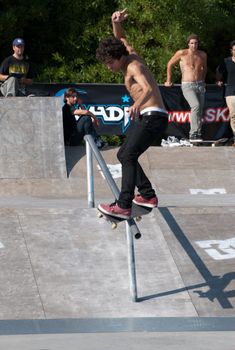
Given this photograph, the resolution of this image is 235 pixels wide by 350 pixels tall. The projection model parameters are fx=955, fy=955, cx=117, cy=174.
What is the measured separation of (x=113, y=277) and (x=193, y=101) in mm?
6952

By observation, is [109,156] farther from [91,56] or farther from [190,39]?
[91,56]

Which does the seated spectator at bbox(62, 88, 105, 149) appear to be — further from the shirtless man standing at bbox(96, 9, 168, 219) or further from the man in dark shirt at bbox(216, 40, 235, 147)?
the shirtless man standing at bbox(96, 9, 168, 219)

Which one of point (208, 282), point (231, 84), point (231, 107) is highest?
point (231, 84)

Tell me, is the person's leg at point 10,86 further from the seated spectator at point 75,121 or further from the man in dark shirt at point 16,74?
the seated spectator at point 75,121

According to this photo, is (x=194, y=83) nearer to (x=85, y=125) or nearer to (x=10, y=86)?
(x=85, y=125)

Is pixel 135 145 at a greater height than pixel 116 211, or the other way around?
pixel 135 145

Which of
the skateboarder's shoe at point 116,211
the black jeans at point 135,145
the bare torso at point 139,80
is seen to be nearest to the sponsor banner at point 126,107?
the skateboarder's shoe at point 116,211

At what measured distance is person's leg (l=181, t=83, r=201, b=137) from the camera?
51.5ft

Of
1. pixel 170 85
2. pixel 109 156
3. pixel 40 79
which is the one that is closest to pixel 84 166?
pixel 109 156

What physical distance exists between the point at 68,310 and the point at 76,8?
37.5 feet

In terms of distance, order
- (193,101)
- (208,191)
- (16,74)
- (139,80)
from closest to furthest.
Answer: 1. (139,80)
2. (208,191)
3. (16,74)
4. (193,101)

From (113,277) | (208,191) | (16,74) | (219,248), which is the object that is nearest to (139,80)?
(113,277)

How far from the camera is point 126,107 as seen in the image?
52.8 feet

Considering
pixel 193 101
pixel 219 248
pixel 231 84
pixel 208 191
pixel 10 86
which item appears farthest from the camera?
pixel 231 84
